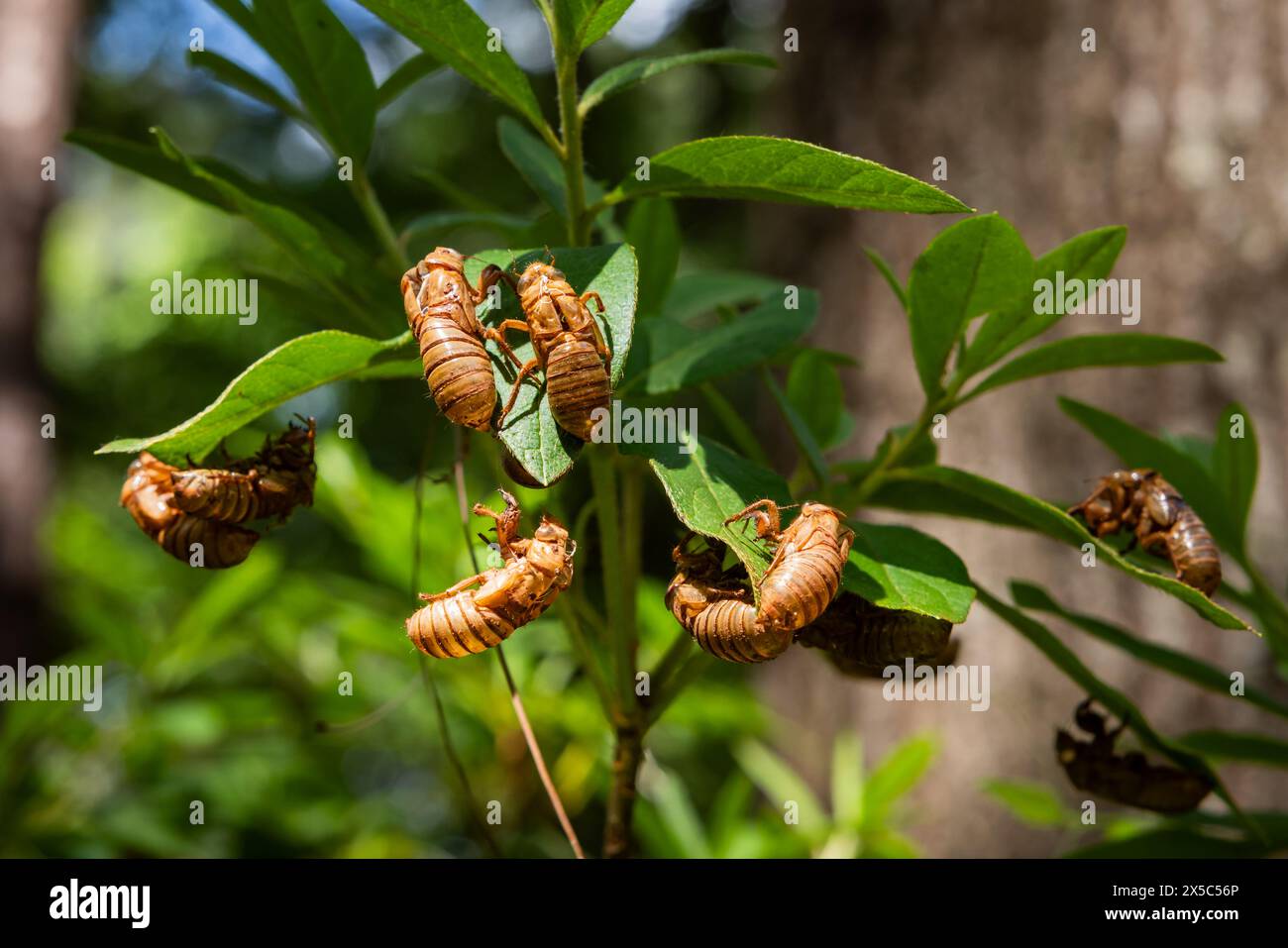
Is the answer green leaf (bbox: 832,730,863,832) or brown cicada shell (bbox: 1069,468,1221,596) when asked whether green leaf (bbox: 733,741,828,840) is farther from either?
brown cicada shell (bbox: 1069,468,1221,596)

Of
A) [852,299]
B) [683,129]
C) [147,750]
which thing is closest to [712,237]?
[683,129]

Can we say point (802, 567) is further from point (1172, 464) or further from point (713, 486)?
point (1172, 464)

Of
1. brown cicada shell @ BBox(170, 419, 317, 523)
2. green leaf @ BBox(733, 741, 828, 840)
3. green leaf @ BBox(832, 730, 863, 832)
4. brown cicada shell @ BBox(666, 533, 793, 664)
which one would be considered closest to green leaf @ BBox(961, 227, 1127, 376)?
brown cicada shell @ BBox(666, 533, 793, 664)

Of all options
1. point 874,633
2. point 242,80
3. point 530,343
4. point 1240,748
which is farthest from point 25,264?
point 1240,748

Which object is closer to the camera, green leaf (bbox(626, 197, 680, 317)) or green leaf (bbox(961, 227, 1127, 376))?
green leaf (bbox(961, 227, 1127, 376))

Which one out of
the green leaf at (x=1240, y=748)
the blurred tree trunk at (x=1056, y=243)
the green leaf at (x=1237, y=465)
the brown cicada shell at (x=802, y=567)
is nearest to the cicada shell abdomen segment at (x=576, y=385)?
the brown cicada shell at (x=802, y=567)
